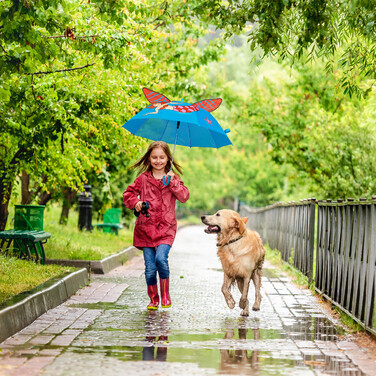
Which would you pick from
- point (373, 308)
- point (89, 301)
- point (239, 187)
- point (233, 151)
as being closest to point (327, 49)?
point (373, 308)

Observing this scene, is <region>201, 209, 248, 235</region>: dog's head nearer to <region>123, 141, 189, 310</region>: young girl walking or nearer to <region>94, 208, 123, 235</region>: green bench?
<region>123, 141, 189, 310</region>: young girl walking

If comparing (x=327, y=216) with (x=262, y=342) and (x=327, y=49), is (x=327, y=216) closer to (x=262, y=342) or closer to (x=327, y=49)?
(x=327, y=49)

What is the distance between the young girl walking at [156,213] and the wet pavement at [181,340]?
49 cm

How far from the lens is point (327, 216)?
1094 cm

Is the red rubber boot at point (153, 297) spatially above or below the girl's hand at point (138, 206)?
below

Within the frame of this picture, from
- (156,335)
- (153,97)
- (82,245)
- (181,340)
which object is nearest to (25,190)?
(82,245)

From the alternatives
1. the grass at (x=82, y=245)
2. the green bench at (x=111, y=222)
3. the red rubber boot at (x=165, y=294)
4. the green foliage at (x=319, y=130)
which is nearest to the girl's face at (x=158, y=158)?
the red rubber boot at (x=165, y=294)

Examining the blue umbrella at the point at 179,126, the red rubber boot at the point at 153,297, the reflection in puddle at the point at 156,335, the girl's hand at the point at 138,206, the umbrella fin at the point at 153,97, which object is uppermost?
the umbrella fin at the point at 153,97

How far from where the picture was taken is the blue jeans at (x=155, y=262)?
9.38 metres

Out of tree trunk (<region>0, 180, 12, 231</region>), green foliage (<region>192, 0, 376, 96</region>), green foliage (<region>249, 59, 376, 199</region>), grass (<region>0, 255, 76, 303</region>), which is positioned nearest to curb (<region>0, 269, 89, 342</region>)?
grass (<region>0, 255, 76, 303</region>)

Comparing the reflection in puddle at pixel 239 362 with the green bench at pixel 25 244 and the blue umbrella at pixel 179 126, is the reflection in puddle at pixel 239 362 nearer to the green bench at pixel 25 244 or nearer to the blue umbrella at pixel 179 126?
the blue umbrella at pixel 179 126

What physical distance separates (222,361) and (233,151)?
5580 cm

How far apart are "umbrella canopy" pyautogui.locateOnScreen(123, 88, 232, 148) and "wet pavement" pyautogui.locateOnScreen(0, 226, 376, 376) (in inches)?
83.5

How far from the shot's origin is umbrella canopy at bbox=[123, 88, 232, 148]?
9758mm
